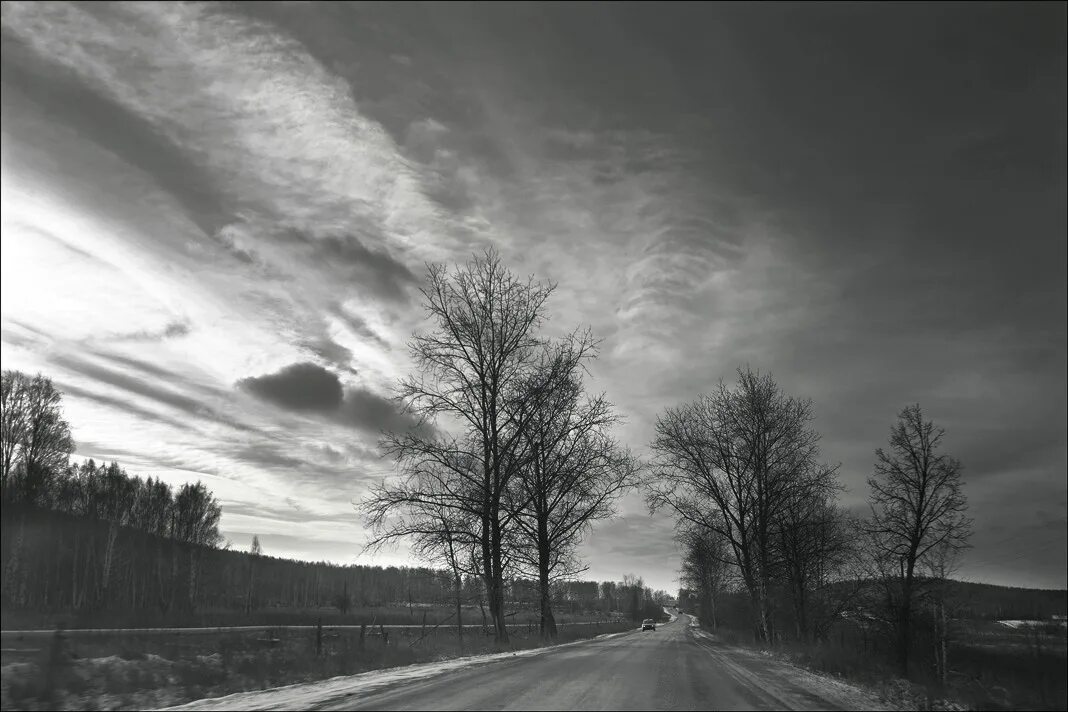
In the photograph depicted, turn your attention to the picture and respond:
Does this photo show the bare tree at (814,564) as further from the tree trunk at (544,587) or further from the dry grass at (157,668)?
the dry grass at (157,668)

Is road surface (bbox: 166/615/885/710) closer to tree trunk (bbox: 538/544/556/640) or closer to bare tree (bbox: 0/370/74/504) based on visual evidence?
bare tree (bbox: 0/370/74/504)

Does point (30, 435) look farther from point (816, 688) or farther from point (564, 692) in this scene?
point (816, 688)

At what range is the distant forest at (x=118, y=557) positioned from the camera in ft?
42.8

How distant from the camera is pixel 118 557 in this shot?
58812 mm

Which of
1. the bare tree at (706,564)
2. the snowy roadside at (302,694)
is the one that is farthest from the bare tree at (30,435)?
the bare tree at (706,564)

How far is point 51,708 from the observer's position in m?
9.04

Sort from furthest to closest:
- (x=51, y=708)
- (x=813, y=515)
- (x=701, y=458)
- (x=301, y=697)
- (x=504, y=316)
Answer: (x=813, y=515), (x=701, y=458), (x=504, y=316), (x=301, y=697), (x=51, y=708)

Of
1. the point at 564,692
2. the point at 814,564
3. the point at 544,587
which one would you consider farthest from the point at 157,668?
the point at 814,564

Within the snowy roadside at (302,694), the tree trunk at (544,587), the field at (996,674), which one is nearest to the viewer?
the snowy roadside at (302,694)

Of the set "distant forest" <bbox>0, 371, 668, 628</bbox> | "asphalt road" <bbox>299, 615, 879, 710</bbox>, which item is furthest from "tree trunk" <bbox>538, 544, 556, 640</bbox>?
"asphalt road" <bbox>299, 615, 879, 710</bbox>

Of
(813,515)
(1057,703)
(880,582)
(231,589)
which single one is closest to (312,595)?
(231,589)

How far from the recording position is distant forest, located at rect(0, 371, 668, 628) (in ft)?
42.8

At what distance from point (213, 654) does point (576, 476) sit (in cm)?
1626

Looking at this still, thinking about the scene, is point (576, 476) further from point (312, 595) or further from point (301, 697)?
point (312, 595)
